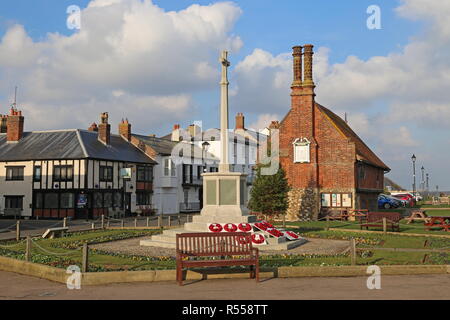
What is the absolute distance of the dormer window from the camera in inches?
1359

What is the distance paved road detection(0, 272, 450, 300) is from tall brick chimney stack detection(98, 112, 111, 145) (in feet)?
111

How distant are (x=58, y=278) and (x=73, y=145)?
32.1 metres

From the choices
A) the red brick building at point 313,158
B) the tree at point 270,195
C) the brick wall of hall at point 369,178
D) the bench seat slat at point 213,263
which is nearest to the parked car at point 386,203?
the brick wall of hall at point 369,178

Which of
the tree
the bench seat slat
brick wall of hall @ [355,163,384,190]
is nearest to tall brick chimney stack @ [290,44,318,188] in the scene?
brick wall of hall @ [355,163,384,190]

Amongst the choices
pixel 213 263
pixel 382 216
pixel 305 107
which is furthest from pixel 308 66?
pixel 213 263

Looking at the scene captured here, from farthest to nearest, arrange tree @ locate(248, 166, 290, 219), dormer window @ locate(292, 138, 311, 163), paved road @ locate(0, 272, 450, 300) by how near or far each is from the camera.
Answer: dormer window @ locate(292, 138, 311, 163)
tree @ locate(248, 166, 290, 219)
paved road @ locate(0, 272, 450, 300)

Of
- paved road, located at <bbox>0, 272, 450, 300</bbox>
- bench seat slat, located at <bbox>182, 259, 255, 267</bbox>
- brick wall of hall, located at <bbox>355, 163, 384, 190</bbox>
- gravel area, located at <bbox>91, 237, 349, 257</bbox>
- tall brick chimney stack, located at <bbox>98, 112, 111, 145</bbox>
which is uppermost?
tall brick chimney stack, located at <bbox>98, 112, 111, 145</bbox>

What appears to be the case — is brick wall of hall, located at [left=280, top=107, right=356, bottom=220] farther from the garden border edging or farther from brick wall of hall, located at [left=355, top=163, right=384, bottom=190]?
the garden border edging

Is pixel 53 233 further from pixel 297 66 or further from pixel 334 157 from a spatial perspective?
pixel 297 66

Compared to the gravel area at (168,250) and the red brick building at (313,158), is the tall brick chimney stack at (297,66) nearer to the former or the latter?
the red brick building at (313,158)

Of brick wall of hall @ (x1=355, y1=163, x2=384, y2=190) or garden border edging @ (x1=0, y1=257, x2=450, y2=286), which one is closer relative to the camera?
garden border edging @ (x1=0, y1=257, x2=450, y2=286)

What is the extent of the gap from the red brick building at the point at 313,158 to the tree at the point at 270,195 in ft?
16.4

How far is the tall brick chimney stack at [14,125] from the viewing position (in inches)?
1690

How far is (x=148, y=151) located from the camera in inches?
1908
